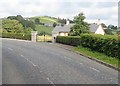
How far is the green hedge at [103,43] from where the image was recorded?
922 inches

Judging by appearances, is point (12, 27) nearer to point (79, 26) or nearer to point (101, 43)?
point (79, 26)

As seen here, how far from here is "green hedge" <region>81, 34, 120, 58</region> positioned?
76.8 feet

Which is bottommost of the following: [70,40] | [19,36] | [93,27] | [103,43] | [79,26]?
[19,36]

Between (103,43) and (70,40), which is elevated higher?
(103,43)

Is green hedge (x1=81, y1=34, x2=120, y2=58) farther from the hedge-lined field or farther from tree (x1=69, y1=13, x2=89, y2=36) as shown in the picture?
tree (x1=69, y1=13, x2=89, y2=36)

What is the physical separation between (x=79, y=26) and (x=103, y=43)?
33.4m

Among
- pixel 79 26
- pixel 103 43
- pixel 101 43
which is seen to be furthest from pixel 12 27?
pixel 103 43

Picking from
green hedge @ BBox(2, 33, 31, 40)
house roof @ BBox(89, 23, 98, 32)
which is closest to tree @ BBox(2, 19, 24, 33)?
house roof @ BBox(89, 23, 98, 32)

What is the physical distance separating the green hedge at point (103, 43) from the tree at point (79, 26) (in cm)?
→ 2399

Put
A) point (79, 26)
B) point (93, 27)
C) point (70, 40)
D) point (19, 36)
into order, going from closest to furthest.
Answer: point (70, 40)
point (79, 26)
point (19, 36)
point (93, 27)

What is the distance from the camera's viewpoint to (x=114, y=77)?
14734mm

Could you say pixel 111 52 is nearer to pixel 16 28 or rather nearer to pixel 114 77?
pixel 114 77

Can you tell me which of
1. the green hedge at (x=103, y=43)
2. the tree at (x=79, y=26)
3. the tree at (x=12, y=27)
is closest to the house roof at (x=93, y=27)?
the tree at (x=12, y=27)

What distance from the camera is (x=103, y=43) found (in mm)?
27031
